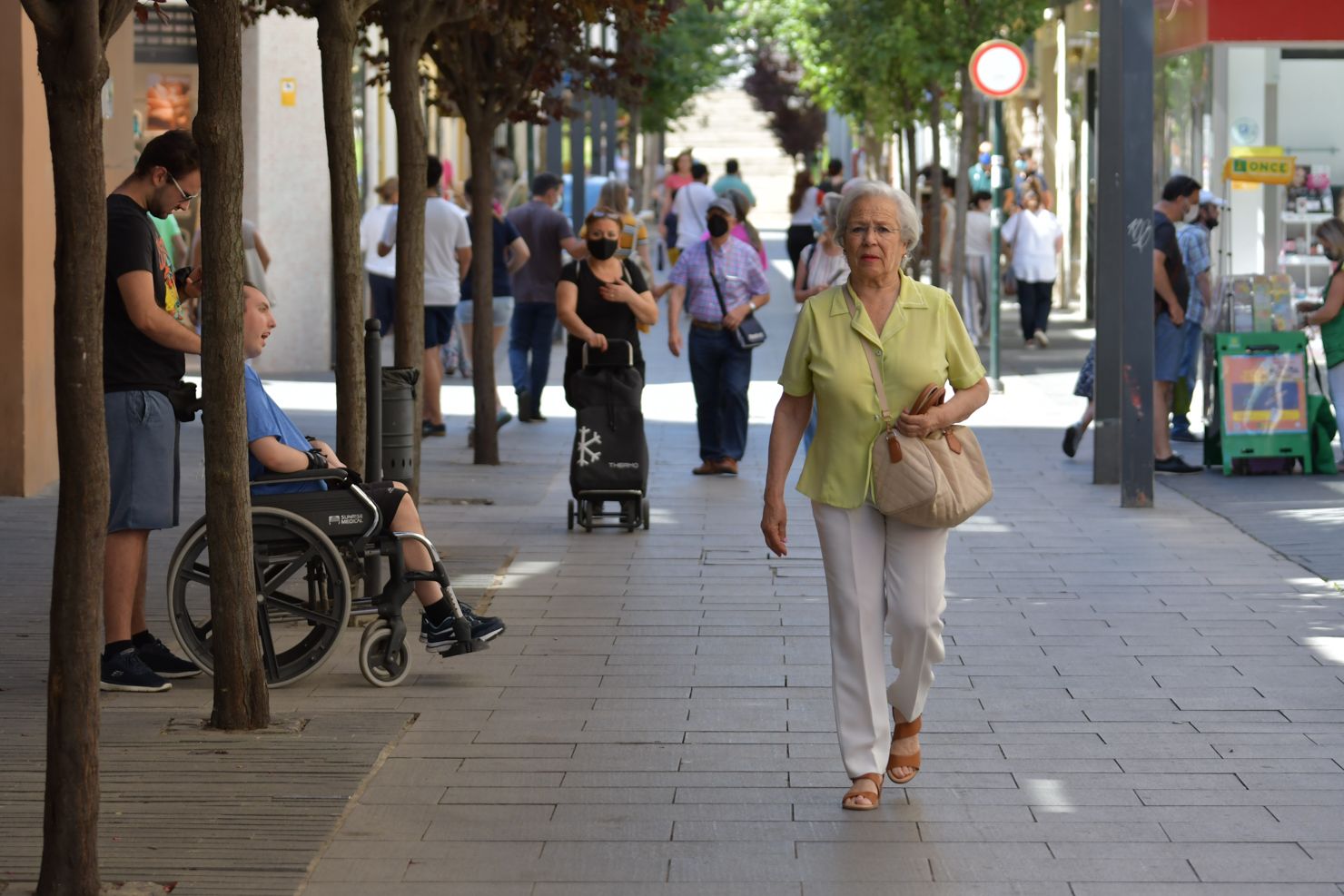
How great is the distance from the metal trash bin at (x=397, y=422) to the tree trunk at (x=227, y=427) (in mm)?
2726

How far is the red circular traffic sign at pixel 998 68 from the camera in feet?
65.2

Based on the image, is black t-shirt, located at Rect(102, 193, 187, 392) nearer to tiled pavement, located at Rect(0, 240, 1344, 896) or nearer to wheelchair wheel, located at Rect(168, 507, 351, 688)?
wheelchair wheel, located at Rect(168, 507, 351, 688)

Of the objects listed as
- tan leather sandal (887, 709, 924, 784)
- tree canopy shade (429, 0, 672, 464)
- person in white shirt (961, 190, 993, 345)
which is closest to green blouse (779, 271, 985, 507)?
tan leather sandal (887, 709, 924, 784)

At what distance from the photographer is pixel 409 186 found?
10836 mm

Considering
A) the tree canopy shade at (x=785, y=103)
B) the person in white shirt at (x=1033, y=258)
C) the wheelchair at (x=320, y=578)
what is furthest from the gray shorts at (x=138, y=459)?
the tree canopy shade at (x=785, y=103)

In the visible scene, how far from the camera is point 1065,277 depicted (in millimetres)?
31969

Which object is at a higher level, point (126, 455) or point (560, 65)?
point (560, 65)

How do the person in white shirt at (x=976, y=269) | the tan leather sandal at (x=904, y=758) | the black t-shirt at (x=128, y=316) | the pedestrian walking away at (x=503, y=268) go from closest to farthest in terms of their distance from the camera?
the tan leather sandal at (x=904, y=758) → the black t-shirt at (x=128, y=316) → the pedestrian walking away at (x=503, y=268) → the person in white shirt at (x=976, y=269)

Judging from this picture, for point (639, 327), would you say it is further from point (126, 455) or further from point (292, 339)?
point (292, 339)

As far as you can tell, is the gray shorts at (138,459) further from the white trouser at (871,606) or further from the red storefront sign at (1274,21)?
the red storefront sign at (1274,21)

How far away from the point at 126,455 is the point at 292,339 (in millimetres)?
13878

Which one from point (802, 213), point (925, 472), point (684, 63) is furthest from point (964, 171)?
point (684, 63)

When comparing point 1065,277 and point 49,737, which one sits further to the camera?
point 1065,277

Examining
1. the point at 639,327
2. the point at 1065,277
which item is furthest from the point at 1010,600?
the point at 1065,277
